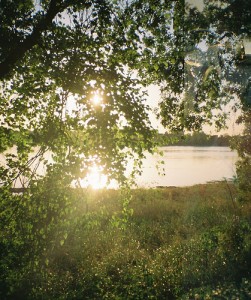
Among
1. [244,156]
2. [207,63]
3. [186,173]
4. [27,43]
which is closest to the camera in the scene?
[27,43]

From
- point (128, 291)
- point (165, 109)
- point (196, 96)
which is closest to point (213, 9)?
point (196, 96)

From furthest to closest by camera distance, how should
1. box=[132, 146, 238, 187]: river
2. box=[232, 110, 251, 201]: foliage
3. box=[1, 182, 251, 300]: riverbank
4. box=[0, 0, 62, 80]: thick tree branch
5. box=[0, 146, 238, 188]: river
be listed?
box=[132, 146, 238, 187]: river < box=[232, 110, 251, 201]: foliage < box=[0, 146, 238, 188]: river < box=[1, 182, 251, 300]: riverbank < box=[0, 0, 62, 80]: thick tree branch

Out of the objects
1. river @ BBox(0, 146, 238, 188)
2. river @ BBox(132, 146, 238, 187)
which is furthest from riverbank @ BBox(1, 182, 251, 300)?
river @ BBox(132, 146, 238, 187)

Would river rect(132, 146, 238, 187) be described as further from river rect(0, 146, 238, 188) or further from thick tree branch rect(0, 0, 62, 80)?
thick tree branch rect(0, 0, 62, 80)

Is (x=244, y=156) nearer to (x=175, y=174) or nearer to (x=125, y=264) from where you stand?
(x=125, y=264)

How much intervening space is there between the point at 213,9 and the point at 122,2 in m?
4.85

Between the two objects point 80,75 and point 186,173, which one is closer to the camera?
point 80,75

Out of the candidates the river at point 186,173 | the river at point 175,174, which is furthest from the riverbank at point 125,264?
the river at point 186,173

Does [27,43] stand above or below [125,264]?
above

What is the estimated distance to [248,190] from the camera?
14469 mm

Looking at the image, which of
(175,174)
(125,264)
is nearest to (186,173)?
(175,174)

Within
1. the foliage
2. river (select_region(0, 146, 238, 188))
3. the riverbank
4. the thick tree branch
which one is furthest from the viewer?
the foliage

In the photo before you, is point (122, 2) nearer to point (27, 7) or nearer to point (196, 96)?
point (27, 7)

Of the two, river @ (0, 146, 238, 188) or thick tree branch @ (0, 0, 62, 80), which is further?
river @ (0, 146, 238, 188)
